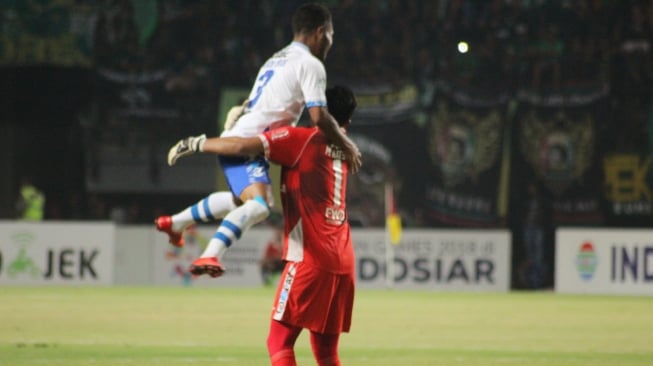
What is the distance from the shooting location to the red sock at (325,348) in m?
6.61

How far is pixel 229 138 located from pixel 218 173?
21680mm

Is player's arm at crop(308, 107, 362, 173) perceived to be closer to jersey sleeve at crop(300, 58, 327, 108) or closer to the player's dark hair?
jersey sleeve at crop(300, 58, 327, 108)

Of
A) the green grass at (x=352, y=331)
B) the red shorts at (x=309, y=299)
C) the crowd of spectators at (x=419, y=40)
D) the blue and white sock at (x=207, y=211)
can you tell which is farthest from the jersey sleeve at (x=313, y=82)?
the crowd of spectators at (x=419, y=40)

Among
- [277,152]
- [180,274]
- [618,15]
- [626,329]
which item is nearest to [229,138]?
[277,152]

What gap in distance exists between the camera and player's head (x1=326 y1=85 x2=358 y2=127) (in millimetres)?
6742

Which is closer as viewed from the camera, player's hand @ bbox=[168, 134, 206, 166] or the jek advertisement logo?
player's hand @ bbox=[168, 134, 206, 166]

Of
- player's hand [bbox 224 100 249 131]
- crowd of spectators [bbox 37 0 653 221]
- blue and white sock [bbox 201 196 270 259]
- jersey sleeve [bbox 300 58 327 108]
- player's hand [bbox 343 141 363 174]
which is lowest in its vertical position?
blue and white sock [bbox 201 196 270 259]

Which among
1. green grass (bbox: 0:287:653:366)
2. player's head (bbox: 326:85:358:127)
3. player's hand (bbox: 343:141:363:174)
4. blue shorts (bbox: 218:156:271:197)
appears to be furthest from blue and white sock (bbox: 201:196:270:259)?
green grass (bbox: 0:287:653:366)

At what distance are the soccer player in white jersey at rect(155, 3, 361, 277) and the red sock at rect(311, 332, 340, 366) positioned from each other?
67cm

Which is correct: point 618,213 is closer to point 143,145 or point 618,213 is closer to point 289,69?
point 143,145

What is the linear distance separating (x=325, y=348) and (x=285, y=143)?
1.10 m

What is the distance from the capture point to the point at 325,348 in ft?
21.7

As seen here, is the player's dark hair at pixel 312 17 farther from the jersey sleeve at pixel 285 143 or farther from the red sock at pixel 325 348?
the red sock at pixel 325 348

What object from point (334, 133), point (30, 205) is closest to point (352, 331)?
point (334, 133)
